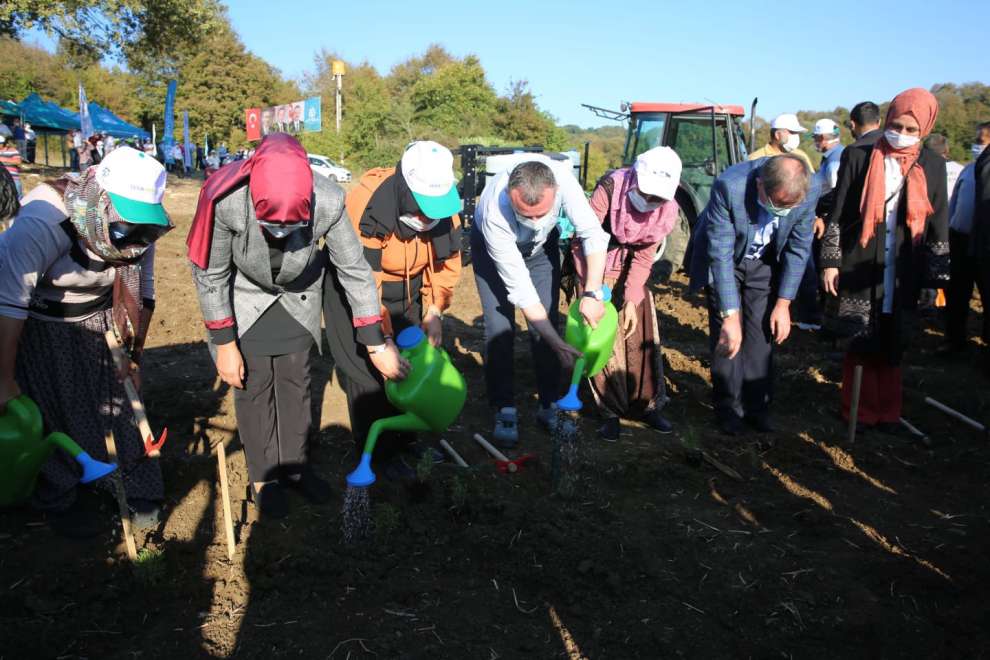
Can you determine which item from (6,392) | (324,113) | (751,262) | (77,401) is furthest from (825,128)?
(324,113)

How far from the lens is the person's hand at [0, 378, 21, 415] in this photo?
2241mm

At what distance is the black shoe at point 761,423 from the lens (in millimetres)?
3887

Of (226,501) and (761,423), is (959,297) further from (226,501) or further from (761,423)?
(226,501)

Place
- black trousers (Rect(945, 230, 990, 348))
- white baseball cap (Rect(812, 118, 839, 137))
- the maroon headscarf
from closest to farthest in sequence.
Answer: the maroon headscarf, black trousers (Rect(945, 230, 990, 348)), white baseball cap (Rect(812, 118, 839, 137))

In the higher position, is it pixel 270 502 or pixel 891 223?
pixel 891 223

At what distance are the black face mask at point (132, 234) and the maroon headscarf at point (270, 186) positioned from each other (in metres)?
0.15

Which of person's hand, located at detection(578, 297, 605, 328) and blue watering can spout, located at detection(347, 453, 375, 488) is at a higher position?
person's hand, located at detection(578, 297, 605, 328)

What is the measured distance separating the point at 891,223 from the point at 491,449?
7.67 ft

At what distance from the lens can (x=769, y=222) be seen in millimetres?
3482

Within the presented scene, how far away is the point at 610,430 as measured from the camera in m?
3.76

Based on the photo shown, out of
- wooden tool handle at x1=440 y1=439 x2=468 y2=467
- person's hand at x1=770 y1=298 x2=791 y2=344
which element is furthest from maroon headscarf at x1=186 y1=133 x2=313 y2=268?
person's hand at x1=770 y1=298 x2=791 y2=344

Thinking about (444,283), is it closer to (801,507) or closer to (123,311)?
(123,311)

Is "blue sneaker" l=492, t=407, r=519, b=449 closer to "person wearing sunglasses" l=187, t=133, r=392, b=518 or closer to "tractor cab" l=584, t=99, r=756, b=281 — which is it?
"person wearing sunglasses" l=187, t=133, r=392, b=518

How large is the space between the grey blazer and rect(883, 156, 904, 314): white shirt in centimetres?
264
